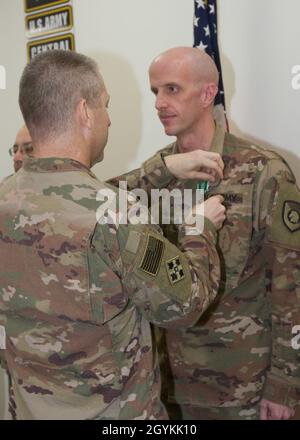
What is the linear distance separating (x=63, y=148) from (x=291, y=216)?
2.25 ft

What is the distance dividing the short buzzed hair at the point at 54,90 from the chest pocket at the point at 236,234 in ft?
1.83

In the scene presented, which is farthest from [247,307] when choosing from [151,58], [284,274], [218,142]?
[151,58]

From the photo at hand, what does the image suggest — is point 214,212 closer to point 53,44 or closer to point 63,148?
point 63,148

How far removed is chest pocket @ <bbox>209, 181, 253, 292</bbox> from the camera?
143cm

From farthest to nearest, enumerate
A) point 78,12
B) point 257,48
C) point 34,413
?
point 78,12
point 257,48
point 34,413

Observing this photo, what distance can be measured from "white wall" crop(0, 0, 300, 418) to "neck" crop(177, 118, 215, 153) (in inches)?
19.1

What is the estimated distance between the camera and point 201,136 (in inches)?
61.2

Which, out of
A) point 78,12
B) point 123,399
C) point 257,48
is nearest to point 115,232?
point 123,399

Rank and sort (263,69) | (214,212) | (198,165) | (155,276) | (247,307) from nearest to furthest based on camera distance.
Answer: (155,276) < (214,212) < (198,165) < (247,307) < (263,69)

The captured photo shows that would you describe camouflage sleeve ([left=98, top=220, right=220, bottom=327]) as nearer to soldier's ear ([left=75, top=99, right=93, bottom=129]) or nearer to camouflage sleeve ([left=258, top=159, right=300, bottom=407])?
soldier's ear ([left=75, top=99, right=93, bottom=129])

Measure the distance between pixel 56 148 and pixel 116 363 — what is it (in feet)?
1.57

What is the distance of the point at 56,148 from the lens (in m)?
1.06

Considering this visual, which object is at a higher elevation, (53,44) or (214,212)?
(53,44)

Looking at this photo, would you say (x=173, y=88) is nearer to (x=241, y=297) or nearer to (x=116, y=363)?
(x=241, y=297)
